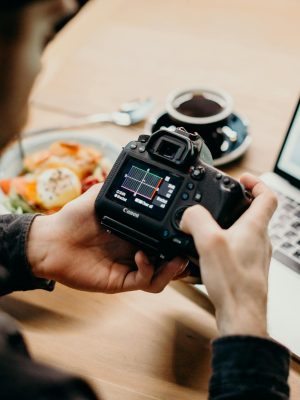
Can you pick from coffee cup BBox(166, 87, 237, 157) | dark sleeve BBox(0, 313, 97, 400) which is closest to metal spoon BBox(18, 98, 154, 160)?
coffee cup BBox(166, 87, 237, 157)

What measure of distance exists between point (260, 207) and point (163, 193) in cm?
12

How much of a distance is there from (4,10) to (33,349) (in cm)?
45

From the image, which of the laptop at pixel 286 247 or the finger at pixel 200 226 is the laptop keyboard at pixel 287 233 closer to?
the laptop at pixel 286 247

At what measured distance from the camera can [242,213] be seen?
0.64 m

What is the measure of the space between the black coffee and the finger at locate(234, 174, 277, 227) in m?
0.31

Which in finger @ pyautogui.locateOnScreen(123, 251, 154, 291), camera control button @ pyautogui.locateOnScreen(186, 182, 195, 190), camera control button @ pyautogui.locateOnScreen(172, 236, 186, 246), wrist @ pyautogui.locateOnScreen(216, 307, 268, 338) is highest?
camera control button @ pyautogui.locateOnScreen(186, 182, 195, 190)

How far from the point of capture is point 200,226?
59 centimetres

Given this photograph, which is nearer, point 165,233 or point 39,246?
point 165,233

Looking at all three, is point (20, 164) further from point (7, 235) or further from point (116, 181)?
point (116, 181)

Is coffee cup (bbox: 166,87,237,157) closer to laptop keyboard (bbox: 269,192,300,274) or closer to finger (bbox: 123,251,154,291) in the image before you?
laptop keyboard (bbox: 269,192,300,274)

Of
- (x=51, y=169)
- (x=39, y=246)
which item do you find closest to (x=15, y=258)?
(x=39, y=246)

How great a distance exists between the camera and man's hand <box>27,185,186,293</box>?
748mm

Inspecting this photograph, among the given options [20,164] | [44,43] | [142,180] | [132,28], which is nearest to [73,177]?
[20,164]

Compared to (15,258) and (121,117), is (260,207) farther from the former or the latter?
(121,117)
